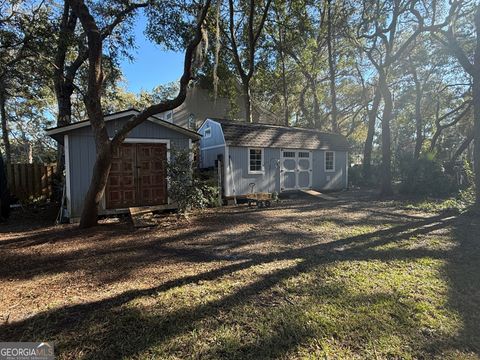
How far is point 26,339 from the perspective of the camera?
2.45m

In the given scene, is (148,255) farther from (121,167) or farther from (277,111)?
(277,111)

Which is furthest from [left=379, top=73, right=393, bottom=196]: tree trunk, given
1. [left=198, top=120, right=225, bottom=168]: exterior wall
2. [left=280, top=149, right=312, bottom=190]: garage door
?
[left=198, top=120, right=225, bottom=168]: exterior wall

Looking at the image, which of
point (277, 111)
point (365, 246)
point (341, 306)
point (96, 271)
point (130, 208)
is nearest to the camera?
point (341, 306)

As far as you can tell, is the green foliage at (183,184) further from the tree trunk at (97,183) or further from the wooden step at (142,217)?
the tree trunk at (97,183)

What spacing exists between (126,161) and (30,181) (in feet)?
17.2

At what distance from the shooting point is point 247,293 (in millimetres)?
3291

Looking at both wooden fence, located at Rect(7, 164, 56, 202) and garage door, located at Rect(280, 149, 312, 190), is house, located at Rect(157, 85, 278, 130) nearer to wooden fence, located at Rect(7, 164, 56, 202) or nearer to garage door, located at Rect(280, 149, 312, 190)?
garage door, located at Rect(280, 149, 312, 190)

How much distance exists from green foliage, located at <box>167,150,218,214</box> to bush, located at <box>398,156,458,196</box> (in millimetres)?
9812

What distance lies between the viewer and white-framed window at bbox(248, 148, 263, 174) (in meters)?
12.6

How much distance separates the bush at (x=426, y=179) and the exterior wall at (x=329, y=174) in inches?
128

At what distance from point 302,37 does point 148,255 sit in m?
18.2

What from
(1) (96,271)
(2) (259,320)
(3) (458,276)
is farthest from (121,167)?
(3) (458,276)

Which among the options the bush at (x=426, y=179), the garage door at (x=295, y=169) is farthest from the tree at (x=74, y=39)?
the bush at (x=426, y=179)

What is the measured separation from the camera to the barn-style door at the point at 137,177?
336 inches
